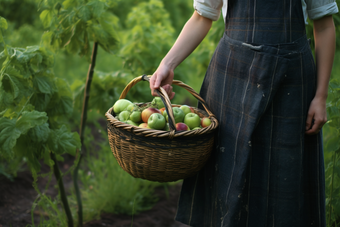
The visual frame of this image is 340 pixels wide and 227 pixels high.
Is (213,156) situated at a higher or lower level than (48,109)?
lower

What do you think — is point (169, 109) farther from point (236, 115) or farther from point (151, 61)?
point (151, 61)

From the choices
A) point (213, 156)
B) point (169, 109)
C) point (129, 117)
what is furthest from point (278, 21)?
point (129, 117)

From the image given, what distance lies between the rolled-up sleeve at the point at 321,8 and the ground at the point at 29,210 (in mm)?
1893

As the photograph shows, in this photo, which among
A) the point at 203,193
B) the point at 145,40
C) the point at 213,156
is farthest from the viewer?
the point at 145,40

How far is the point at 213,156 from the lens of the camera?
145 centimetres

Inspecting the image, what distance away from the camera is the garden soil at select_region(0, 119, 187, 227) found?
7.61ft

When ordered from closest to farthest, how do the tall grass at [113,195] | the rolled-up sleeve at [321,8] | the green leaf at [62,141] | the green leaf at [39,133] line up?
1. the rolled-up sleeve at [321,8]
2. the green leaf at [39,133]
3. the green leaf at [62,141]
4. the tall grass at [113,195]

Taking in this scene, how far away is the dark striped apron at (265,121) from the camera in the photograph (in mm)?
1215

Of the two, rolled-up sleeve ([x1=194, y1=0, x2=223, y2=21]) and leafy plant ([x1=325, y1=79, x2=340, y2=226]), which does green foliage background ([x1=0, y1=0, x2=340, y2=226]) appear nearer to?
leafy plant ([x1=325, y1=79, x2=340, y2=226])

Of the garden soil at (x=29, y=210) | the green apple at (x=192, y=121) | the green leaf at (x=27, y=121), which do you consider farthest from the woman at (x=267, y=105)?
the garden soil at (x=29, y=210)

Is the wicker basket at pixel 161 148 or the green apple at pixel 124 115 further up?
the green apple at pixel 124 115

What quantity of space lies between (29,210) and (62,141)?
43.5 inches

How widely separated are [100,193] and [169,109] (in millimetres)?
1567

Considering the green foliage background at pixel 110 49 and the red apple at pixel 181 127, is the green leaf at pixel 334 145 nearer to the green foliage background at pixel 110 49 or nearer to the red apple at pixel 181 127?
the green foliage background at pixel 110 49
